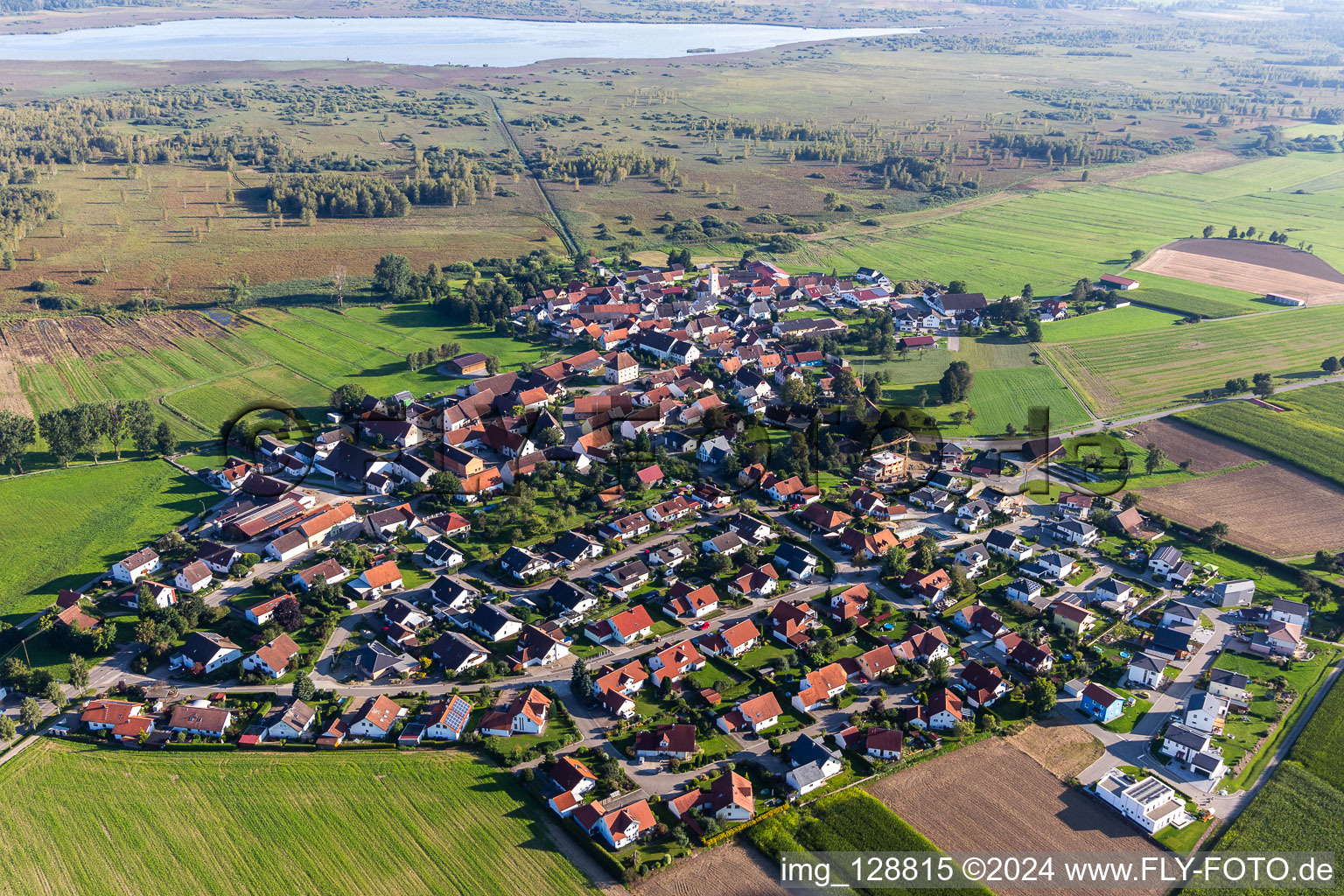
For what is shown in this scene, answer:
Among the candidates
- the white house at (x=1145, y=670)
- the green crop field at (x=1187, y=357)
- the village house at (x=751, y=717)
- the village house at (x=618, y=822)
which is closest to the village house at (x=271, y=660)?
the village house at (x=618, y=822)

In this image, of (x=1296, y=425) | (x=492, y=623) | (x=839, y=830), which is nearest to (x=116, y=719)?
(x=492, y=623)

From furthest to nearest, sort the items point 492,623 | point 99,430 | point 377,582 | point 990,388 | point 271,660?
point 990,388 < point 99,430 < point 377,582 < point 492,623 < point 271,660

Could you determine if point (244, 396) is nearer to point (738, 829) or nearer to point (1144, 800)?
point (738, 829)

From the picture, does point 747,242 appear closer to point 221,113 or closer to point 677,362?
point 677,362

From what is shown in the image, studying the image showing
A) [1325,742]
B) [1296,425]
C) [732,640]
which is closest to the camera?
[1325,742]

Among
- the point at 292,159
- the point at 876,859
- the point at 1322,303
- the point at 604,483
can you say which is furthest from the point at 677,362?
the point at 292,159

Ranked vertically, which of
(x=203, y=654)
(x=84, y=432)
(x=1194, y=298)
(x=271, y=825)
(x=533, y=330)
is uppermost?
(x=1194, y=298)

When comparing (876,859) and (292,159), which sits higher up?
(292,159)
